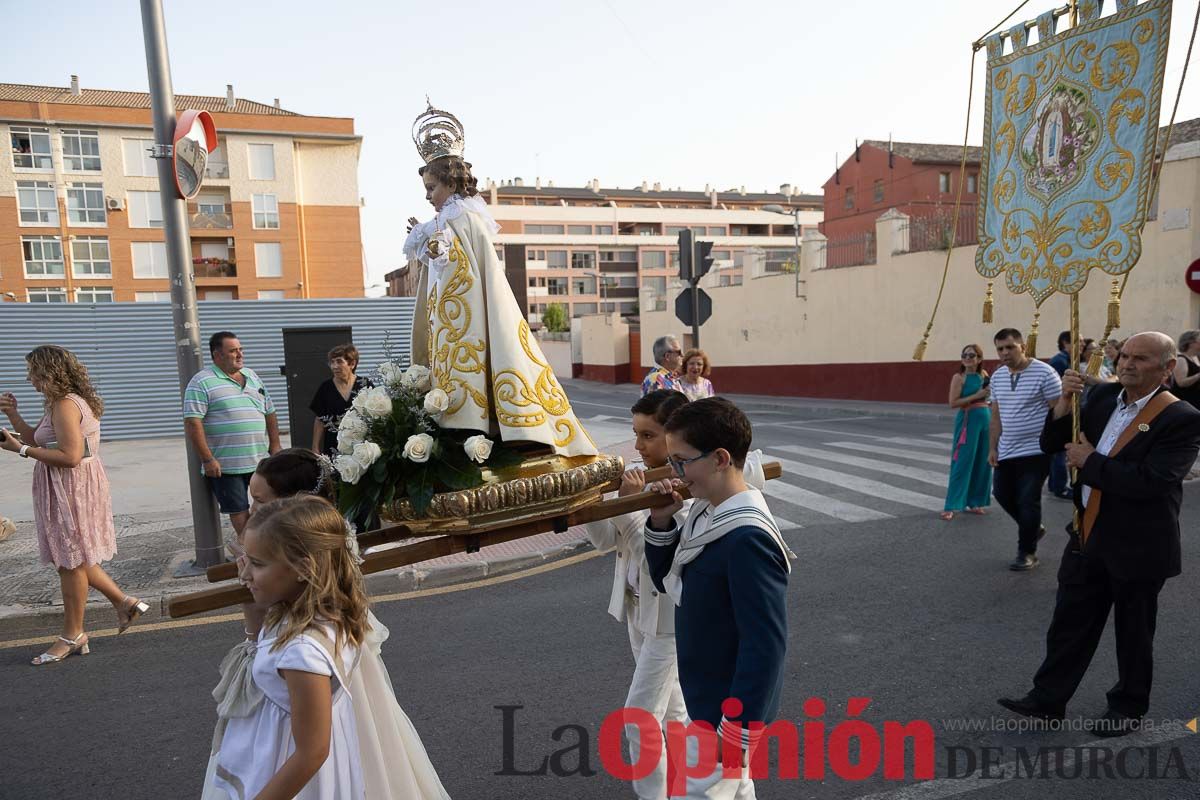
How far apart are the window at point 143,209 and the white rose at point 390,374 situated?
4669cm

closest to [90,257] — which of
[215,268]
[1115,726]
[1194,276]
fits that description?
[215,268]

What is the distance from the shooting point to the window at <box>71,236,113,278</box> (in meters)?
41.8

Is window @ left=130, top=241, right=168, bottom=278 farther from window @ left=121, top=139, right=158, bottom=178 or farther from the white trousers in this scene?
the white trousers

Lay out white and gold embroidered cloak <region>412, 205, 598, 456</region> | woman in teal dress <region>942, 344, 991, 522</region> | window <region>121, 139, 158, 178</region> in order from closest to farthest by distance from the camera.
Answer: white and gold embroidered cloak <region>412, 205, 598, 456</region> < woman in teal dress <region>942, 344, 991, 522</region> < window <region>121, 139, 158, 178</region>

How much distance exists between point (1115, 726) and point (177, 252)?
6881mm

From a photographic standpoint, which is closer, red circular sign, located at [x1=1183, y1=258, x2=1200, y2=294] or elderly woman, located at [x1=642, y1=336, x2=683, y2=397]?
elderly woman, located at [x1=642, y1=336, x2=683, y2=397]

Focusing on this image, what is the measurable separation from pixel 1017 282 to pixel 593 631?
10.6 feet

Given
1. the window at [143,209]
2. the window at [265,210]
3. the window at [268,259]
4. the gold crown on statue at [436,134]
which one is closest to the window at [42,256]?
the window at [143,209]

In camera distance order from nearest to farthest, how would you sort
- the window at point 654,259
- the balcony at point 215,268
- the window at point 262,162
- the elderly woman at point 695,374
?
the elderly woman at point 695,374
the window at point 262,162
the balcony at point 215,268
the window at point 654,259

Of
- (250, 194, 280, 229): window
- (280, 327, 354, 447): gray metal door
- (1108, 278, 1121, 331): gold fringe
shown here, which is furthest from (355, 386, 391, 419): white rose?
(250, 194, 280, 229): window

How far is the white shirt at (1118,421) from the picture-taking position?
3.42m

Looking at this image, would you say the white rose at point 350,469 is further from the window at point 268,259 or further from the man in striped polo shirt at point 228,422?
the window at point 268,259

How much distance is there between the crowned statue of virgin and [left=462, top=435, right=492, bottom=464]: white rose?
0.14 meters

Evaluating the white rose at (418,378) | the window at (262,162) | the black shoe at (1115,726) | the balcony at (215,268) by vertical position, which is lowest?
the black shoe at (1115,726)
